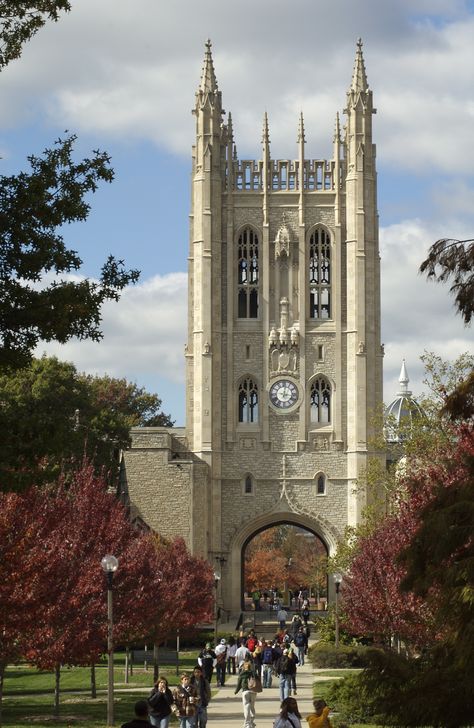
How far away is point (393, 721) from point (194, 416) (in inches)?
2408

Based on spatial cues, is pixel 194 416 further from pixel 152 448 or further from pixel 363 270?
pixel 363 270

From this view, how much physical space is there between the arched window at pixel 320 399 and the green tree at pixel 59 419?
31.3 feet

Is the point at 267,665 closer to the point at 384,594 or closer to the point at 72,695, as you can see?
the point at 72,695

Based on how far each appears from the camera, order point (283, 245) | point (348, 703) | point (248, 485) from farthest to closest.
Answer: point (283, 245), point (248, 485), point (348, 703)

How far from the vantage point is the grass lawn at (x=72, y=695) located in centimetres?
2934

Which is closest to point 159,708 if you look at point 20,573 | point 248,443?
point 20,573

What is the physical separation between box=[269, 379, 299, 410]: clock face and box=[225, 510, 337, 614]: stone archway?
5.30 metres

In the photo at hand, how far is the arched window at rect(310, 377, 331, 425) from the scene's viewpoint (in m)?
76.3

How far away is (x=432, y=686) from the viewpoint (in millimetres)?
13695

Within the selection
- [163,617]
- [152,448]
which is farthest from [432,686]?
[152,448]

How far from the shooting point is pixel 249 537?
251 feet

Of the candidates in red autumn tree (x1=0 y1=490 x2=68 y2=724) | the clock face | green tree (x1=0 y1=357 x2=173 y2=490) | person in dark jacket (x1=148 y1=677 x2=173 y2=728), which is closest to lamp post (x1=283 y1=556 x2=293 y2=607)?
green tree (x1=0 y1=357 x2=173 y2=490)

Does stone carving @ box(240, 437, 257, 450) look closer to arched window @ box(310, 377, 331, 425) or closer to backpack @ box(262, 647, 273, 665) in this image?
arched window @ box(310, 377, 331, 425)

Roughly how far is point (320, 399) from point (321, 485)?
169 inches
